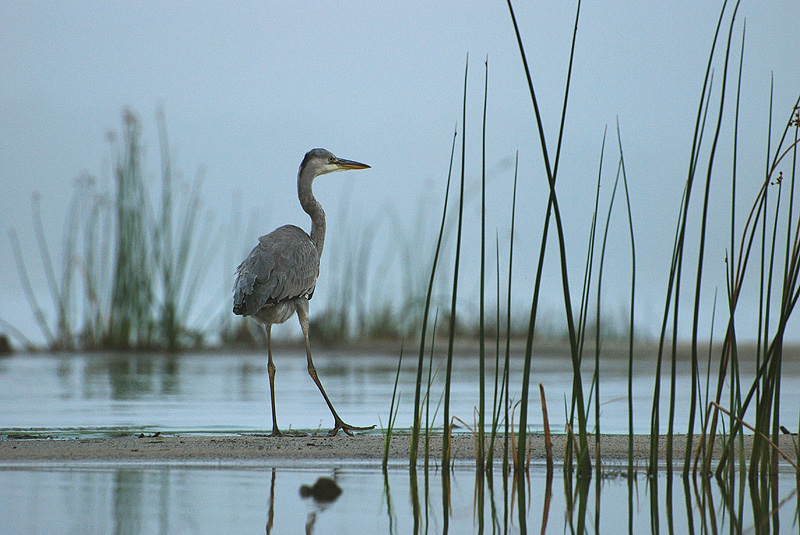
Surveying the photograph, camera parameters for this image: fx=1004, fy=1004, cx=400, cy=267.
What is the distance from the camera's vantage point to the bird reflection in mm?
2156

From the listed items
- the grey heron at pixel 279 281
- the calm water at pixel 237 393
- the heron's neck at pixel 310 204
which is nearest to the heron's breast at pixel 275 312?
the grey heron at pixel 279 281

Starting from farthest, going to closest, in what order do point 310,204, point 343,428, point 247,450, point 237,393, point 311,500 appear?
point 237,393, point 310,204, point 343,428, point 247,450, point 311,500

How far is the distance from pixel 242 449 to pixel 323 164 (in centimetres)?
263

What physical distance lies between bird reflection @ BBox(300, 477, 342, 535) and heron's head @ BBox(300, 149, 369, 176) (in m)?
3.07

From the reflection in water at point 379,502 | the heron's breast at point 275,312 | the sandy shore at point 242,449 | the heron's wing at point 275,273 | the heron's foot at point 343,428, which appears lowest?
the heron's foot at point 343,428

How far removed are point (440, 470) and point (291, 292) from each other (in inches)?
75.5

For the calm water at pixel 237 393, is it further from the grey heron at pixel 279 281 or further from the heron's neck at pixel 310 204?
the heron's neck at pixel 310 204

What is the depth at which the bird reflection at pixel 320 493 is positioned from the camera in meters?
2.16

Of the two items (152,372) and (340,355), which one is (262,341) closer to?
(340,355)

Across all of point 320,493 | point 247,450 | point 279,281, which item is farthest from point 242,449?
point 279,281

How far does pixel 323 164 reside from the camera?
552 centimetres

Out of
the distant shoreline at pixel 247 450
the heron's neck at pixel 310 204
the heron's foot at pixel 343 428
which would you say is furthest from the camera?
the heron's neck at pixel 310 204

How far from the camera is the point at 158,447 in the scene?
10.3ft

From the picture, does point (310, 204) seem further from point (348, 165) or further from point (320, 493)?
point (320, 493)
